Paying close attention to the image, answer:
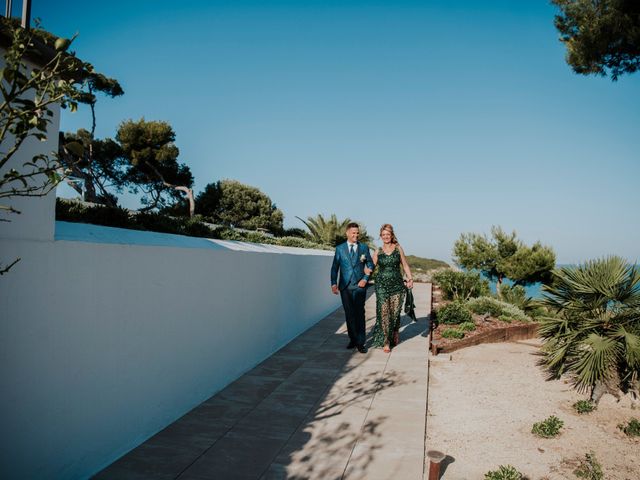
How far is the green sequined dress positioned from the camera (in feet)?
21.7

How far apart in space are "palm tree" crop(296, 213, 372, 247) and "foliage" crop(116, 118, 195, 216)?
806 centimetres

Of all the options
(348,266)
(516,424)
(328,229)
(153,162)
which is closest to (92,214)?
(348,266)

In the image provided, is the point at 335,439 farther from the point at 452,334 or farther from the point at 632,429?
the point at 452,334

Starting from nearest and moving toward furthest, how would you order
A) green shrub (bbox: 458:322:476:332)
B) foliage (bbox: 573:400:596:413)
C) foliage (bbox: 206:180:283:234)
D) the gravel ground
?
the gravel ground → foliage (bbox: 573:400:596:413) → green shrub (bbox: 458:322:476:332) → foliage (bbox: 206:180:283:234)

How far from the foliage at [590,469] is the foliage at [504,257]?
922 inches

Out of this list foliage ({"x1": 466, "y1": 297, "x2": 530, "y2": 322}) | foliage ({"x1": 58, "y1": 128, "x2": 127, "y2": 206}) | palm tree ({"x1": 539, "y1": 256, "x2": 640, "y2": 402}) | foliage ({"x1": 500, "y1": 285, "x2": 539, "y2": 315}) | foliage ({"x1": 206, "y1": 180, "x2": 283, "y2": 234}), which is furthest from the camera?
foliage ({"x1": 206, "y1": 180, "x2": 283, "y2": 234})

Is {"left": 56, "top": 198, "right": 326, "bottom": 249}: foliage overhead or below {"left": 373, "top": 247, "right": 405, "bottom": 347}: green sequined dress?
overhead

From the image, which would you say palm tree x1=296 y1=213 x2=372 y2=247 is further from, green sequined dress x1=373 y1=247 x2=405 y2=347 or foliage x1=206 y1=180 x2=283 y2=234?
green sequined dress x1=373 y1=247 x2=405 y2=347

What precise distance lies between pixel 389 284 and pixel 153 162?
72.7 ft

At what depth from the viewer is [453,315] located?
28.4ft

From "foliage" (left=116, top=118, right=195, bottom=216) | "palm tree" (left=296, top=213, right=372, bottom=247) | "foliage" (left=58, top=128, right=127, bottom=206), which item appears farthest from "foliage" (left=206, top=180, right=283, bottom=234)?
"palm tree" (left=296, top=213, right=372, bottom=247)

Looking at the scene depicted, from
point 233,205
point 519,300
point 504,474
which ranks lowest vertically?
point 504,474

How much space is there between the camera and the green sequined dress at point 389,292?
21.7 feet

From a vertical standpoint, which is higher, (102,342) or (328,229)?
(328,229)
